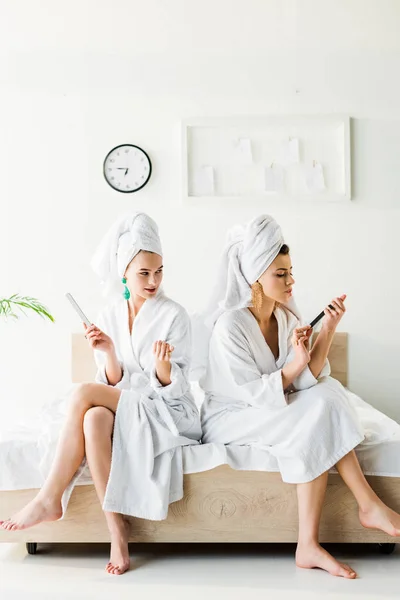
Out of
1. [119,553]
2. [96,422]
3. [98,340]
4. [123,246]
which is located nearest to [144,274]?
[123,246]

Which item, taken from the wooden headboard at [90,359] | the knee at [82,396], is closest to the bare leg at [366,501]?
the knee at [82,396]

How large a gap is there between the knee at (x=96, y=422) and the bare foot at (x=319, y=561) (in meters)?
0.69

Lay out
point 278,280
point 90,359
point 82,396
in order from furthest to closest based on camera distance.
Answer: point 90,359
point 278,280
point 82,396

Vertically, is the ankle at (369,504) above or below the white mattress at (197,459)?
below

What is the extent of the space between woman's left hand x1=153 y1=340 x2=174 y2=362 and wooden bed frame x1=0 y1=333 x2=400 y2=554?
1.24 feet

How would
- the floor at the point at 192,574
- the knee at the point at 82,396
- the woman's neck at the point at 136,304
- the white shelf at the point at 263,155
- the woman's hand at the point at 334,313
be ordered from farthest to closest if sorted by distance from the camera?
the white shelf at the point at 263,155 → the woman's neck at the point at 136,304 → the woman's hand at the point at 334,313 → the knee at the point at 82,396 → the floor at the point at 192,574

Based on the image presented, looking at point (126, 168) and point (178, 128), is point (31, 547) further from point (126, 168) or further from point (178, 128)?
point (178, 128)

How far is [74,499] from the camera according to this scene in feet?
8.02

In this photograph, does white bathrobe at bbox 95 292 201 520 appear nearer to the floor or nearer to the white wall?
the floor

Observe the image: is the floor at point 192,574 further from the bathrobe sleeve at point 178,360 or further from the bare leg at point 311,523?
the bathrobe sleeve at point 178,360

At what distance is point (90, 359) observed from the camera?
151 inches

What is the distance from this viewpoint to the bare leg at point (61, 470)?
2334mm

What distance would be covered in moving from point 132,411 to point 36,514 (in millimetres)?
417

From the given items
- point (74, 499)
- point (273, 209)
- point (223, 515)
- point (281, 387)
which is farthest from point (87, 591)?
point (273, 209)
